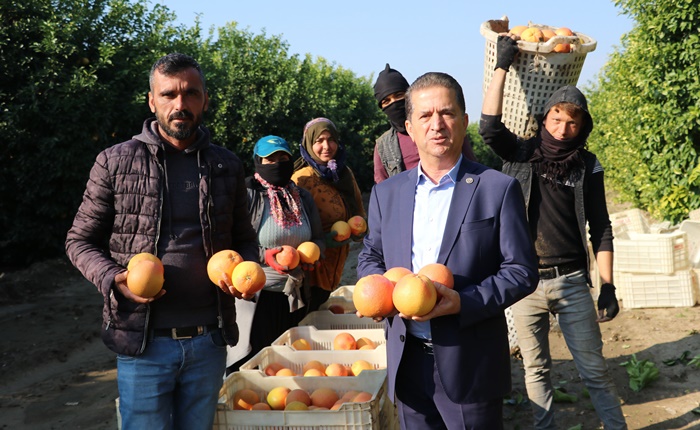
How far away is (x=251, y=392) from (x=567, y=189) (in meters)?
2.10

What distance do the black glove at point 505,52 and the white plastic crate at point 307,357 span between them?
71.6 inches

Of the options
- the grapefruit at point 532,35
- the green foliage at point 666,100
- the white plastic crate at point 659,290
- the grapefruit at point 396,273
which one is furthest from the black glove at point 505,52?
the green foliage at point 666,100

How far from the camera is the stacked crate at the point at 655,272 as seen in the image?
294 inches

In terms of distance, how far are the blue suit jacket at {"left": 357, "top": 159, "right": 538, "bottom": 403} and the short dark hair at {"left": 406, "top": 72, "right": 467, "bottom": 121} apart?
0.27 m

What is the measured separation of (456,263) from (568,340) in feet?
6.07

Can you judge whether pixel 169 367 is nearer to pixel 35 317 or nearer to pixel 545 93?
pixel 545 93

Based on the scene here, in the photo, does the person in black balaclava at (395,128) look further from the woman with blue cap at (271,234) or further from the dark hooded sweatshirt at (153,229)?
the dark hooded sweatshirt at (153,229)

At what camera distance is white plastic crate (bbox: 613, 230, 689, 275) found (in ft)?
24.5

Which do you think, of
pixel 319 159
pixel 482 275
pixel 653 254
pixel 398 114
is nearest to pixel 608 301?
pixel 482 275

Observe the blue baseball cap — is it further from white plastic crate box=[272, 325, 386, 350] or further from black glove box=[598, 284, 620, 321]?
black glove box=[598, 284, 620, 321]

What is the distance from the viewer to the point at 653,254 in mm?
7547

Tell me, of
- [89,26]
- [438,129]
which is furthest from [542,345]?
[89,26]

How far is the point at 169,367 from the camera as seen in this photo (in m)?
2.70

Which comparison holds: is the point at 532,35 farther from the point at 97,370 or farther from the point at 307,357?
the point at 97,370
